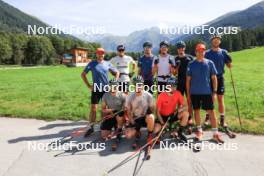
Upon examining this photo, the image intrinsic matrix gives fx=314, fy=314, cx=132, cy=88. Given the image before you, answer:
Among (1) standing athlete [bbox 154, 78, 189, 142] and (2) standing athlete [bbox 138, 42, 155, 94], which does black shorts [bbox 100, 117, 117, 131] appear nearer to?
(1) standing athlete [bbox 154, 78, 189, 142]

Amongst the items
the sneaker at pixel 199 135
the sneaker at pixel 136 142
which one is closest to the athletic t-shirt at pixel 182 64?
the sneaker at pixel 199 135

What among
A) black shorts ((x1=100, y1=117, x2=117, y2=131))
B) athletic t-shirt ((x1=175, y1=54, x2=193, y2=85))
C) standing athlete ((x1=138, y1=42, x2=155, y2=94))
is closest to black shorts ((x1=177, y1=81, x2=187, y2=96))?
athletic t-shirt ((x1=175, y1=54, x2=193, y2=85))

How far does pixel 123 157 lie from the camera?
730 centimetres

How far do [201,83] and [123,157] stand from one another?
2834mm

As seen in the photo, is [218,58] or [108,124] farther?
[218,58]

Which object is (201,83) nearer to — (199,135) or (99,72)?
(199,135)

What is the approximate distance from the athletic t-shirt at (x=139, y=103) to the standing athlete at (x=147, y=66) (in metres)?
1.37

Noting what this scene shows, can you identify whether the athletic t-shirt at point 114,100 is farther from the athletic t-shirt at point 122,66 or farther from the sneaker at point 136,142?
the athletic t-shirt at point 122,66

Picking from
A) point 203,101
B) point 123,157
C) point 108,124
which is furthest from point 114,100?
point 203,101

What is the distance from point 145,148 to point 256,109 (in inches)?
237

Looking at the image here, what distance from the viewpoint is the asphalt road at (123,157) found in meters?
6.47

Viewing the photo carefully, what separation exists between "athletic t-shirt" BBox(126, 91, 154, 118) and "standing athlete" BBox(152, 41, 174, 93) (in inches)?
38.9

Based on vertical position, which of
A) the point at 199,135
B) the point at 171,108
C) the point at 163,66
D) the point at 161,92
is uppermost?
the point at 163,66

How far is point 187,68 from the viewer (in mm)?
8805
